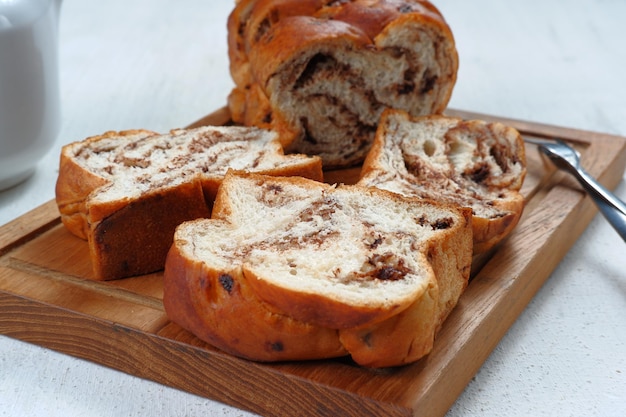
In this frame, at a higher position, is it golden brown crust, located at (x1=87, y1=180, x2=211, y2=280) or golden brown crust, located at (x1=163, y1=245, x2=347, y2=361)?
golden brown crust, located at (x1=163, y1=245, x2=347, y2=361)

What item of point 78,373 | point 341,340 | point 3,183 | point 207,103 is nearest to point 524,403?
point 341,340

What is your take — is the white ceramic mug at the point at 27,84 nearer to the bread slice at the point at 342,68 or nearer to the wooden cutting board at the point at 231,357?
the wooden cutting board at the point at 231,357

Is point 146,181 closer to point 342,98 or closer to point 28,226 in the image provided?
point 28,226

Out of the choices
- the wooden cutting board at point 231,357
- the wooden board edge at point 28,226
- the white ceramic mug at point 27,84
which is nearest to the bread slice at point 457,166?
the wooden cutting board at point 231,357

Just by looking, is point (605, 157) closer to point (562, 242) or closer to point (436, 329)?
point (562, 242)

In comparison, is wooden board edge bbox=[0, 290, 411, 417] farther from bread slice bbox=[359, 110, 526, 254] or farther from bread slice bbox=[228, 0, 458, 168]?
bread slice bbox=[228, 0, 458, 168]

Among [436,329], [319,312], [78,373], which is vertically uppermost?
[319,312]

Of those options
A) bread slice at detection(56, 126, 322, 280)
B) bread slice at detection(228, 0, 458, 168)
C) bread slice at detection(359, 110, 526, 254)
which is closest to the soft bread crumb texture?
bread slice at detection(56, 126, 322, 280)
